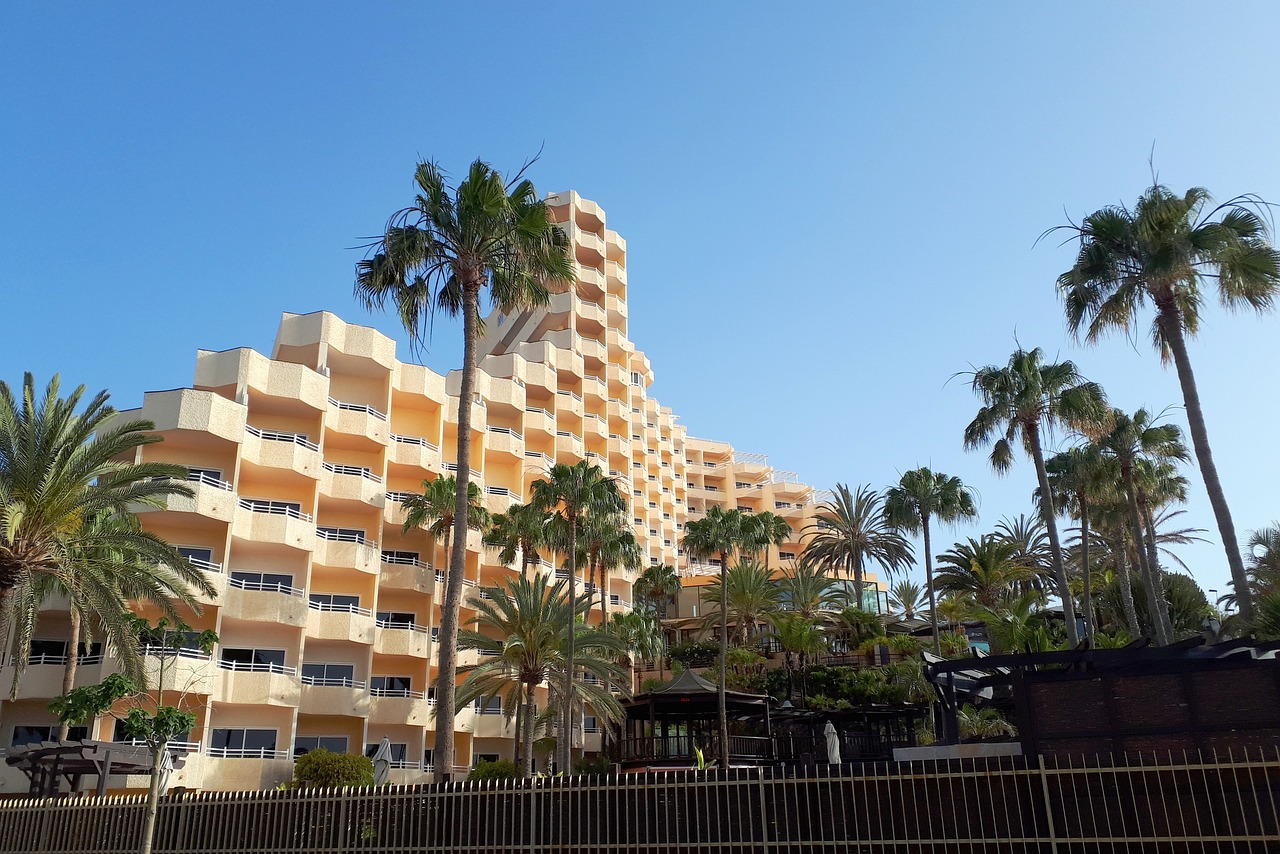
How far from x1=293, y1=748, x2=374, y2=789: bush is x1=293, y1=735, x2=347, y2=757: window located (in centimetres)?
452

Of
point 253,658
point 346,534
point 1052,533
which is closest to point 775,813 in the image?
point 1052,533

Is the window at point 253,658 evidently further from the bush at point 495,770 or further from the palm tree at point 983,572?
the palm tree at point 983,572

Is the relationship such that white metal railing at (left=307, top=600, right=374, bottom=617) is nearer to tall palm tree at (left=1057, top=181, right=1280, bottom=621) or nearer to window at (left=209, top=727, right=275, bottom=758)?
window at (left=209, top=727, right=275, bottom=758)

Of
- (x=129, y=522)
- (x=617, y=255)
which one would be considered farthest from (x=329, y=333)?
(x=617, y=255)

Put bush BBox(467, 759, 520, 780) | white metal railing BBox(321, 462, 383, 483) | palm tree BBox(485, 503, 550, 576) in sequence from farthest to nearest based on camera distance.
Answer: palm tree BBox(485, 503, 550, 576), white metal railing BBox(321, 462, 383, 483), bush BBox(467, 759, 520, 780)

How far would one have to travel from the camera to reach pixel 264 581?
4481 centimetres

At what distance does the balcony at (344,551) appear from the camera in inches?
1827

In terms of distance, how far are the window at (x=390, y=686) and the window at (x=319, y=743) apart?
2.62 m

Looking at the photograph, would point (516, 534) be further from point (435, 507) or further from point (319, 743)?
point (319, 743)

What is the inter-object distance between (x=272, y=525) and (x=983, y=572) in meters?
42.5

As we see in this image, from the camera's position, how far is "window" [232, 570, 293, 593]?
44000 mm

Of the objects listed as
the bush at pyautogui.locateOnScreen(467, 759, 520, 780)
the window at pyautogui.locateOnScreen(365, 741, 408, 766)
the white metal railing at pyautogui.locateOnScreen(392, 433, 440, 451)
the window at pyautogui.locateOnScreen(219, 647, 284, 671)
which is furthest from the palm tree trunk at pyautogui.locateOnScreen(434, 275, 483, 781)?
the white metal railing at pyautogui.locateOnScreen(392, 433, 440, 451)

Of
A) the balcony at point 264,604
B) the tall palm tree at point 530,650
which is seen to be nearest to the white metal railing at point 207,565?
the balcony at point 264,604

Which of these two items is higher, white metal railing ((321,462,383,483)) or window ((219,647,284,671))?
white metal railing ((321,462,383,483))
